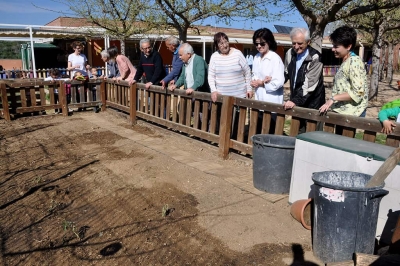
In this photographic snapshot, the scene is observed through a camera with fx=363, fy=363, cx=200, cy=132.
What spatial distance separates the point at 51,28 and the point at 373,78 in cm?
1378

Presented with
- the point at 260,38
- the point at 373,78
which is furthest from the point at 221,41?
the point at 373,78

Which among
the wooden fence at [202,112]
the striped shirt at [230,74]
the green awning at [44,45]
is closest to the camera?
the wooden fence at [202,112]

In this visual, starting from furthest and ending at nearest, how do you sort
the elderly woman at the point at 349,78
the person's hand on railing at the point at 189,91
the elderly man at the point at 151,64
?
the elderly man at the point at 151,64 → the person's hand on railing at the point at 189,91 → the elderly woman at the point at 349,78

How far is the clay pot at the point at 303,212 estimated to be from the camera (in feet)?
11.2

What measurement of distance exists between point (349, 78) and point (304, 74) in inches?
28.5

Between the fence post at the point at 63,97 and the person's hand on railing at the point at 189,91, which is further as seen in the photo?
the fence post at the point at 63,97

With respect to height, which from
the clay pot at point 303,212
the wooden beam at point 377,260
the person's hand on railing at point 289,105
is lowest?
the clay pot at point 303,212

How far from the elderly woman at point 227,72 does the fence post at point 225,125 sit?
11.4 inches

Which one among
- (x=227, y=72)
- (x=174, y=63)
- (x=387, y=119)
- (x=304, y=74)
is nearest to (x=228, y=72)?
(x=227, y=72)

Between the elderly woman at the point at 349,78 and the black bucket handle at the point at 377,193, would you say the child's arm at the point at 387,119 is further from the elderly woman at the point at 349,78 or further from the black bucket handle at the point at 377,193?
the black bucket handle at the point at 377,193

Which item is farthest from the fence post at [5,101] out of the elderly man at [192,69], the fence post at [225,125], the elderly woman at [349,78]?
the elderly woman at [349,78]

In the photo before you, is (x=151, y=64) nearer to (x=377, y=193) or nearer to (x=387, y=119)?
(x=387, y=119)

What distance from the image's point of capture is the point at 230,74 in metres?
5.55

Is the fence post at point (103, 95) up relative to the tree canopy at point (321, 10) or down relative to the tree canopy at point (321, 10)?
down
